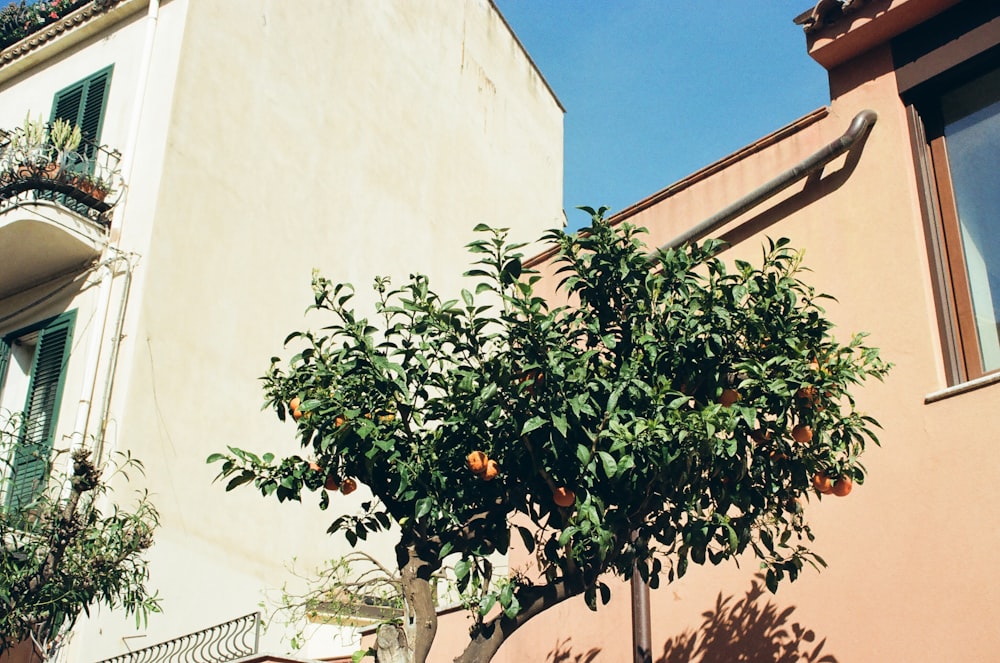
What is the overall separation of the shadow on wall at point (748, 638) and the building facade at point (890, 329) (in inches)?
0.6

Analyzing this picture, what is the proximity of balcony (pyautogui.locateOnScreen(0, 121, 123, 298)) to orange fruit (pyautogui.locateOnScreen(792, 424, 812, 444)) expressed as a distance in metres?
8.62

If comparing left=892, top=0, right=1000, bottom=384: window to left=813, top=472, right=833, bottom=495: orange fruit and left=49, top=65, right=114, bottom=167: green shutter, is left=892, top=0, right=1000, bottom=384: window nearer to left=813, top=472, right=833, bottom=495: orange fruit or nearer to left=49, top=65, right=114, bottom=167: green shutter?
left=813, top=472, right=833, bottom=495: orange fruit

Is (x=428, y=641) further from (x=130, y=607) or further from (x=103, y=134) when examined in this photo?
(x=103, y=134)

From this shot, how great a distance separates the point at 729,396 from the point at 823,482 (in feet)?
2.84

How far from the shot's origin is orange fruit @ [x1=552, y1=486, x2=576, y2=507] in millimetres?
6824

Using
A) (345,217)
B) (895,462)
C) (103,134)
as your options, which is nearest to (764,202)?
(895,462)

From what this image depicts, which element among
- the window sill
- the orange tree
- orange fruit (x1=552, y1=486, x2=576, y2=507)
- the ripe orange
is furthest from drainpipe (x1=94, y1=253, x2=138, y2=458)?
the window sill

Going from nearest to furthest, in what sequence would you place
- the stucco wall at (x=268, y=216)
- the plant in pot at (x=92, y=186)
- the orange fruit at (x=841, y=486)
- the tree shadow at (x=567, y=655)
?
1. the orange fruit at (x=841, y=486)
2. the tree shadow at (x=567, y=655)
3. the stucco wall at (x=268, y=216)
4. the plant in pot at (x=92, y=186)

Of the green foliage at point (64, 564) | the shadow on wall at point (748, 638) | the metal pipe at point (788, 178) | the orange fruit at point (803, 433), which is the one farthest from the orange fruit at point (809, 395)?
the green foliage at point (64, 564)

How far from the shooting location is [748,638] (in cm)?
909

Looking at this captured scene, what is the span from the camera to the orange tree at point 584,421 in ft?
22.1

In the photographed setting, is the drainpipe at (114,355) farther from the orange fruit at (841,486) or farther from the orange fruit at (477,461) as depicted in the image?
the orange fruit at (841,486)

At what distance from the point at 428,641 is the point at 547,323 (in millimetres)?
2058

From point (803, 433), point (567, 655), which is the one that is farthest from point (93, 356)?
point (803, 433)
